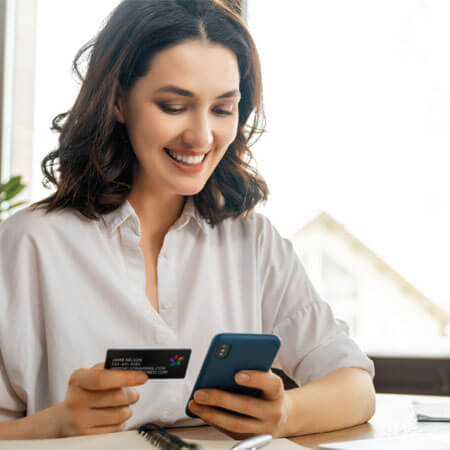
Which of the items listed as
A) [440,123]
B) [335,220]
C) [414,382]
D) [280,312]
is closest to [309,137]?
[335,220]

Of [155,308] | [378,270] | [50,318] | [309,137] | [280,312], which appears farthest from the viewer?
[378,270]

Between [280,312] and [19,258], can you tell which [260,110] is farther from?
[19,258]

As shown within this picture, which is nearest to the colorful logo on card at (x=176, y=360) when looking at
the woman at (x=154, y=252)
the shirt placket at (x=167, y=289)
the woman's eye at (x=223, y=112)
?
the woman at (x=154, y=252)

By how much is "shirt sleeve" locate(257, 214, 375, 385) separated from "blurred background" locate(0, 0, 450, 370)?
1.86 metres

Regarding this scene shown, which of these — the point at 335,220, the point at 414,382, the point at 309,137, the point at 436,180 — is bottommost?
the point at 414,382

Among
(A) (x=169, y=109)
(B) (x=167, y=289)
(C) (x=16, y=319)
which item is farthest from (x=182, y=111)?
(C) (x=16, y=319)

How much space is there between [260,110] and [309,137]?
1.99 meters

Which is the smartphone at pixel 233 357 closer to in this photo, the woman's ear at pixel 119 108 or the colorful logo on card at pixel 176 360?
the colorful logo on card at pixel 176 360

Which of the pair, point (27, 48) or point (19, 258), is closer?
point (19, 258)

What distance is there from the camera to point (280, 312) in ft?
4.52

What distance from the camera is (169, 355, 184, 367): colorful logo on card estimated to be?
0.85 meters

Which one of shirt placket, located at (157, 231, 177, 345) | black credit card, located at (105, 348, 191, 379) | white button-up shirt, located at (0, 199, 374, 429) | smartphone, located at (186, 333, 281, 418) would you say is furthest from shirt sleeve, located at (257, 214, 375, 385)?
black credit card, located at (105, 348, 191, 379)

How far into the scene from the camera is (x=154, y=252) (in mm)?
1327

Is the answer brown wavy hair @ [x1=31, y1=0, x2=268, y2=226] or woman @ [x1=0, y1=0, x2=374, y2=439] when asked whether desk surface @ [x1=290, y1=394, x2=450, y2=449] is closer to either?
woman @ [x1=0, y1=0, x2=374, y2=439]
